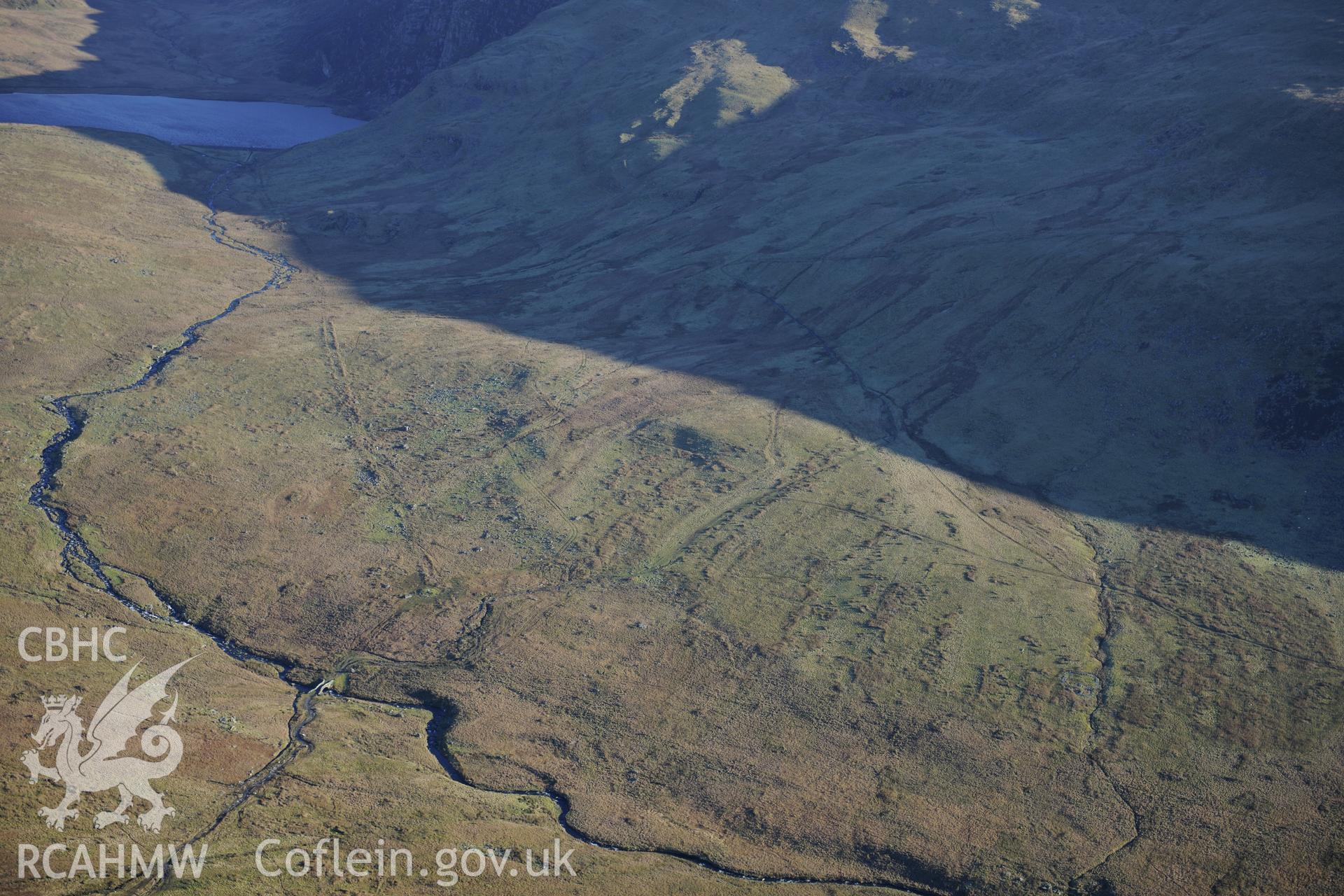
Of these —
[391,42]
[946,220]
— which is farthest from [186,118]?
[946,220]

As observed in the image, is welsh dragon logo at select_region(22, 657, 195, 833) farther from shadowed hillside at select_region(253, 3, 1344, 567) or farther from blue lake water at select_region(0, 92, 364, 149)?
blue lake water at select_region(0, 92, 364, 149)

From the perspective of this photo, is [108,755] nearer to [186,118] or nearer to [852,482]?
[852,482]

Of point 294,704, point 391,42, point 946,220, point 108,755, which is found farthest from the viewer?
point 391,42

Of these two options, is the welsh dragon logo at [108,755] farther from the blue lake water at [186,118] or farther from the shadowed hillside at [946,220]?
the blue lake water at [186,118]

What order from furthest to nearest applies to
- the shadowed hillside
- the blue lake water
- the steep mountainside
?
the steep mountainside, the blue lake water, the shadowed hillside

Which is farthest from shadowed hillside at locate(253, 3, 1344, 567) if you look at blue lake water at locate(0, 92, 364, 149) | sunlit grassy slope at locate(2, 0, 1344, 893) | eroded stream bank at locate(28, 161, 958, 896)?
eroded stream bank at locate(28, 161, 958, 896)

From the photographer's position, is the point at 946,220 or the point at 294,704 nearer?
the point at 294,704

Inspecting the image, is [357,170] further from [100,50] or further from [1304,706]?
[1304,706]

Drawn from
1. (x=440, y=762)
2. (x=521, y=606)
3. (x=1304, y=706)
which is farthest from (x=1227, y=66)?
(x=440, y=762)
